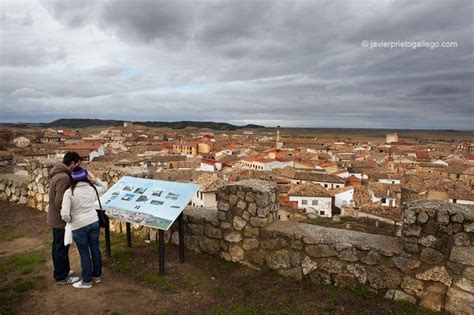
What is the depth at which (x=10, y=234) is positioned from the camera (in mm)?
6523

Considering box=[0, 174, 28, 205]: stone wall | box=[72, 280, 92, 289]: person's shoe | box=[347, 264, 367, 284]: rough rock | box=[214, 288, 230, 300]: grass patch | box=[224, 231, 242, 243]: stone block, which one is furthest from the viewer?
box=[0, 174, 28, 205]: stone wall

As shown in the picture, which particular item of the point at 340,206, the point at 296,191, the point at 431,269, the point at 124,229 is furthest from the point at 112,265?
the point at 340,206

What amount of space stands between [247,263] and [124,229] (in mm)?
2887

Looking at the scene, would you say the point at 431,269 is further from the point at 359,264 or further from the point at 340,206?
the point at 340,206

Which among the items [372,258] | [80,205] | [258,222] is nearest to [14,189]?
[80,205]

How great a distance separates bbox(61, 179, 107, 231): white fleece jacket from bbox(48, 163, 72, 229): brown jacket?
0.60 ft

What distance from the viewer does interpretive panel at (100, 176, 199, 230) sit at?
446cm

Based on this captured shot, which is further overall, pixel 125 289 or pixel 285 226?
pixel 285 226

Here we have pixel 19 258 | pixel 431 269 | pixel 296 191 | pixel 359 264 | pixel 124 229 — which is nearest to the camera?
pixel 431 269

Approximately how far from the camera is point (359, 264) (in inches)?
163

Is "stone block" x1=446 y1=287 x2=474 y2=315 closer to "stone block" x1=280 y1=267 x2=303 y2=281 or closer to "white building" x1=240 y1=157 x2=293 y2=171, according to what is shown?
"stone block" x1=280 y1=267 x2=303 y2=281

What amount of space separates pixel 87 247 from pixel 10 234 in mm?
3520

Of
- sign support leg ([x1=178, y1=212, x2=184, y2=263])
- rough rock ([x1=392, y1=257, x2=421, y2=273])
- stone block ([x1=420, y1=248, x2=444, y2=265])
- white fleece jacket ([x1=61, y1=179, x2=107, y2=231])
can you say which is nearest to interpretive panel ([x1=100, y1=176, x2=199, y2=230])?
sign support leg ([x1=178, y1=212, x2=184, y2=263])

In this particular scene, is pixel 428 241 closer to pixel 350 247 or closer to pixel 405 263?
pixel 405 263
